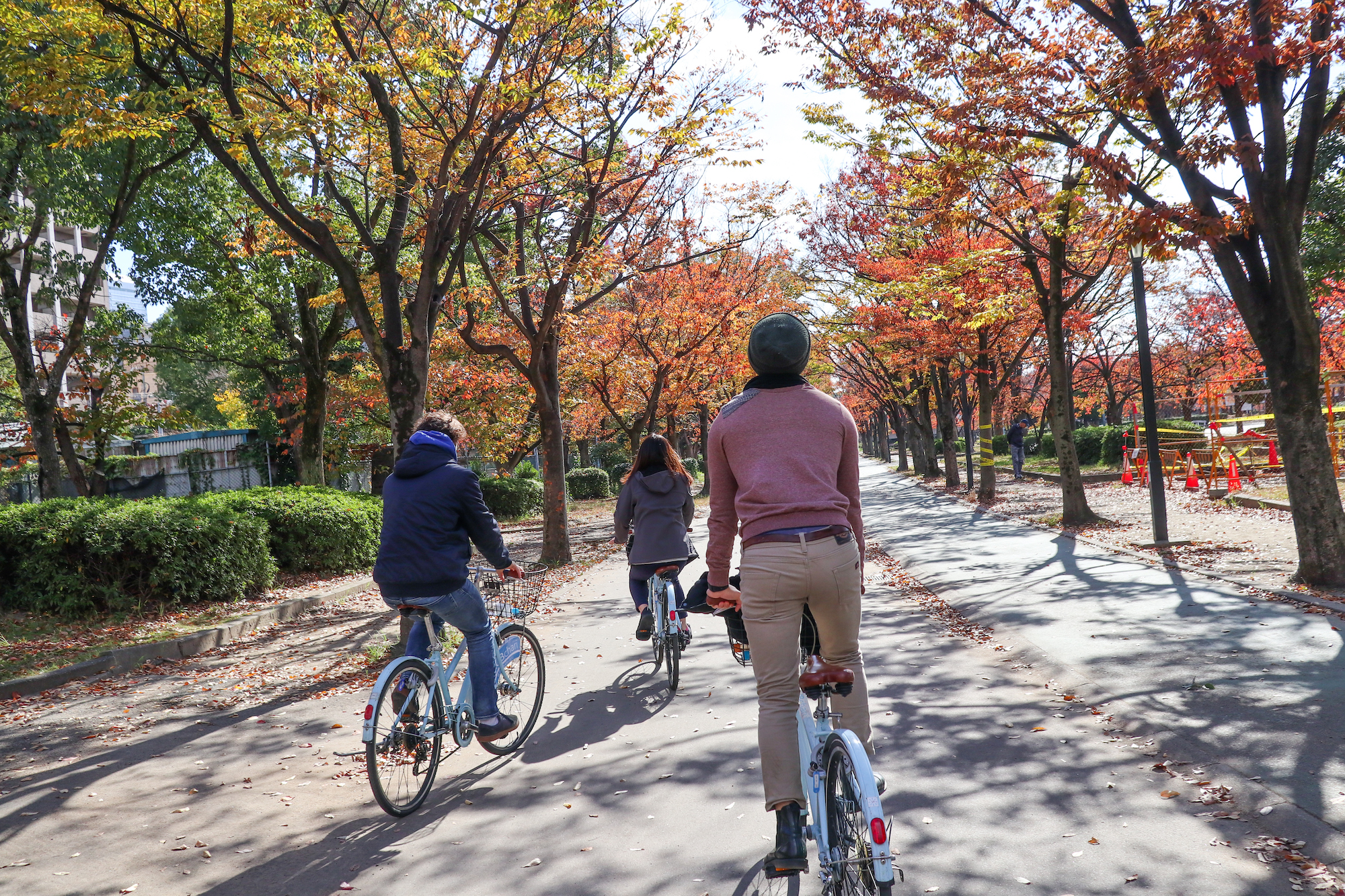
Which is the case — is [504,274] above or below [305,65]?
below

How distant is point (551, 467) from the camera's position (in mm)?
15094

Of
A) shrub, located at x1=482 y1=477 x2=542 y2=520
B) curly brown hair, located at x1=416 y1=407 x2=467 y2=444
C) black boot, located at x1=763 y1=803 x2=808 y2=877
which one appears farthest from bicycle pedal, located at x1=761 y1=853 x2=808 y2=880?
shrub, located at x1=482 y1=477 x2=542 y2=520

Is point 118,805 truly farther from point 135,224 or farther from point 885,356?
point 885,356

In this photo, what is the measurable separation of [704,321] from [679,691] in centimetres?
1785

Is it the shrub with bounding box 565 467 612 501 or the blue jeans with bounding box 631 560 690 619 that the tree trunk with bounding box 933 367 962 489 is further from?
the blue jeans with bounding box 631 560 690 619

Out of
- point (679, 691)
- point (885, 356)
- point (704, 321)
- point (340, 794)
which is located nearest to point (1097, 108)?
point (679, 691)

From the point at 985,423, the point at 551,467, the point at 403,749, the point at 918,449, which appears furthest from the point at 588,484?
the point at 403,749

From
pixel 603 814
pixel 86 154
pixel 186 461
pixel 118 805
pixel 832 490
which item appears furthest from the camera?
pixel 186 461

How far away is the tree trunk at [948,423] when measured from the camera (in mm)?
29016

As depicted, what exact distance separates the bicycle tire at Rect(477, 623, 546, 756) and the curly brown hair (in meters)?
1.17

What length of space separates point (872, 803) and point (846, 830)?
0.32m

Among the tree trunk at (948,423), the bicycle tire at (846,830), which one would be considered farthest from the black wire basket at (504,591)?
the tree trunk at (948,423)

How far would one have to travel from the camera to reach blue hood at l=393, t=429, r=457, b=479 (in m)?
4.63

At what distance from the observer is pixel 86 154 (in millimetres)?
13016
